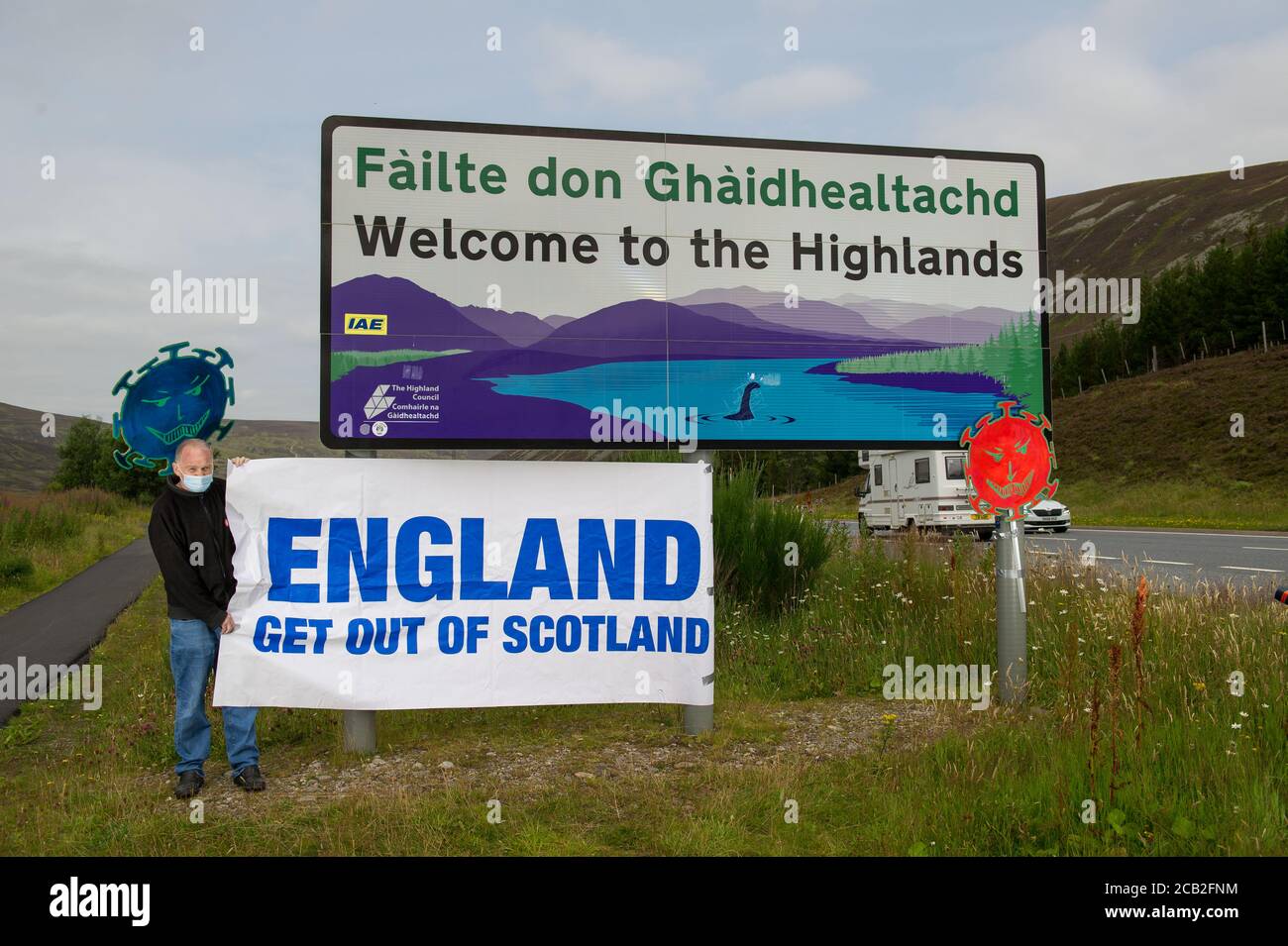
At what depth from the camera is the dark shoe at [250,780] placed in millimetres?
4953

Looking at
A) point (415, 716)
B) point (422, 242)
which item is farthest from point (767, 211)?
point (415, 716)

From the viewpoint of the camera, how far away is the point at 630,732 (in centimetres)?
602

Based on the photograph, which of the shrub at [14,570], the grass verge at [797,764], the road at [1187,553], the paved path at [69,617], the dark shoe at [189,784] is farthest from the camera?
the shrub at [14,570]

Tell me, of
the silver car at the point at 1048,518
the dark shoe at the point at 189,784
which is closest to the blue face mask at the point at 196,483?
the dark shoe at the point at 189,784

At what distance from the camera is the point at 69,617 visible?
12555 mm

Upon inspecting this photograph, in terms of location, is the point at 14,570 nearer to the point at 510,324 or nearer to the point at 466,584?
the point at 466,584

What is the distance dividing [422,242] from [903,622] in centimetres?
460

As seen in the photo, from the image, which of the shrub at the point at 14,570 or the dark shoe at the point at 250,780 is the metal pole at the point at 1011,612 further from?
the shrub at the point at 14,570

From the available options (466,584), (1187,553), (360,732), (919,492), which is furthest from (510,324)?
(919,492)

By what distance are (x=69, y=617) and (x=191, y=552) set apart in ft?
A: 29.6

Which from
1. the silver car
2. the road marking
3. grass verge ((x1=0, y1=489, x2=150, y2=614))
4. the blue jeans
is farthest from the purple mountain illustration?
the silver car

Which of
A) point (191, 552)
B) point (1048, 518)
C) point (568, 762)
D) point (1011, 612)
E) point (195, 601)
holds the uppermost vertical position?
point (191, 552)

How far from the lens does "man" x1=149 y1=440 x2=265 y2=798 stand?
503 centimetres
